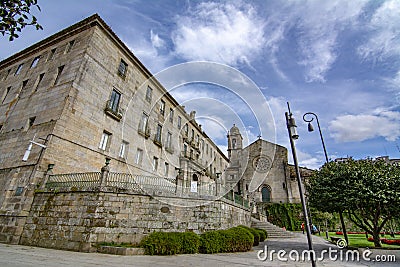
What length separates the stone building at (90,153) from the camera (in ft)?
32.8

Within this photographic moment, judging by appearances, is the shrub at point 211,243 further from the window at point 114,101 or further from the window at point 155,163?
the window at point 114,101

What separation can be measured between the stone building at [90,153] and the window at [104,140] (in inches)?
3.2

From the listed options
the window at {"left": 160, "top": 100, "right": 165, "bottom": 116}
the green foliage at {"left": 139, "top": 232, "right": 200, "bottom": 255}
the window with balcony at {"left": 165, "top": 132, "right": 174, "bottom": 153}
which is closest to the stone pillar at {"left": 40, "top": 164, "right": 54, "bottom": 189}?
the green foliage at {"left": 139, "top": 232, "right": 200, "bottom": 255}

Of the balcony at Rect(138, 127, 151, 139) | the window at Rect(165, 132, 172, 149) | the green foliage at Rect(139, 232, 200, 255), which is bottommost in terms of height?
the green foliage at Rect(139, 232, 200, 255)

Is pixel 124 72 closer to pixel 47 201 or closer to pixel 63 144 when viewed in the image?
pixel 63 144

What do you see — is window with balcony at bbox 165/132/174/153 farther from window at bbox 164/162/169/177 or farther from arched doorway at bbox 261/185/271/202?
arched doorway at bbox 261/185/271/202

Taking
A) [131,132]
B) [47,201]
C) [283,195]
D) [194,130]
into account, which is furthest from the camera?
[283,195]

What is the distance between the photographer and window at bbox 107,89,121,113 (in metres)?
16.6

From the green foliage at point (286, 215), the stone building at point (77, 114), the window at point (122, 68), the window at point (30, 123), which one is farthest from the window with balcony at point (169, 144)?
the green foliage at point (286, 215)

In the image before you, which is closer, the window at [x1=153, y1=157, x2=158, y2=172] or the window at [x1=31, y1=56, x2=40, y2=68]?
the window at [x1=31, y1=56, x2=40, y2=68]

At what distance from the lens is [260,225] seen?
20203mm

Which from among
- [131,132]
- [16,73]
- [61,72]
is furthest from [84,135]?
[16,73]

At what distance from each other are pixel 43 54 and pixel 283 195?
36.8 meters

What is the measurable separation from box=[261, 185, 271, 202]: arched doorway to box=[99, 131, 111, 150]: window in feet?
92.8
